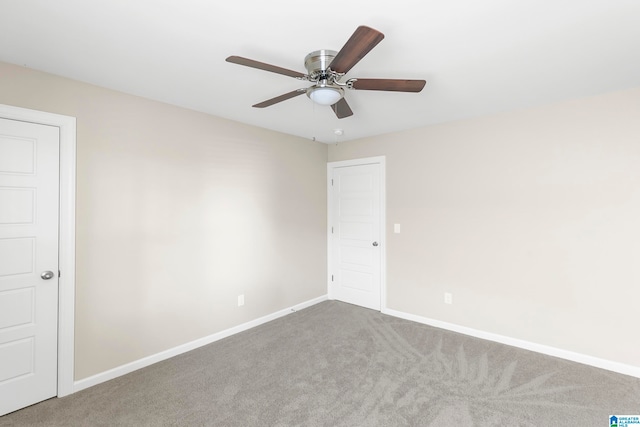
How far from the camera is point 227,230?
3.35 meters

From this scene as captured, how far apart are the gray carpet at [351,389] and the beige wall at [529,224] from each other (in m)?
0.38

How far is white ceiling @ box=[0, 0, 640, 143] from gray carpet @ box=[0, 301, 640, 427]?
243 cm

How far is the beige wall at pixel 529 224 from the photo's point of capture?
256 cm

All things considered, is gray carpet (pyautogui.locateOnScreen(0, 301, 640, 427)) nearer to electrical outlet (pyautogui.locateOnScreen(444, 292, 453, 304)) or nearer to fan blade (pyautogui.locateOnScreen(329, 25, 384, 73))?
electrical outlet (pyautogui.locateOnScreen(444, 292, 453, 304))

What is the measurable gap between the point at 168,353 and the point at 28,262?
1.38 metres

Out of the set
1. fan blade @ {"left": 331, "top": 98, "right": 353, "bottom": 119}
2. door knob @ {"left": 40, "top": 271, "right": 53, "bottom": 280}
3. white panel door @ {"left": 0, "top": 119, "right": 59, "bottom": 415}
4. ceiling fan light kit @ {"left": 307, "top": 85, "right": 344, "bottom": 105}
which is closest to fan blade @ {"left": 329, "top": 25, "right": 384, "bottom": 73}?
ceiling fan light kit @ {"left": 307, "top": 85, "right": 344, "bottom": 105}

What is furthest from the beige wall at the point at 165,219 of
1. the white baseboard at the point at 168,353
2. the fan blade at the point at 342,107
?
the fan blade at the point at 342,107

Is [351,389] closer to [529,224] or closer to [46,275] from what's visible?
[529,224]

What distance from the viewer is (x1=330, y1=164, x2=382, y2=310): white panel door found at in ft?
13.5

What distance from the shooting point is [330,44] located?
1815mm

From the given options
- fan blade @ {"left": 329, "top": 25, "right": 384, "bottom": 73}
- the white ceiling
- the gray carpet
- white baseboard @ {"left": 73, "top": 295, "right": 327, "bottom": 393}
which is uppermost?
the white ceiling

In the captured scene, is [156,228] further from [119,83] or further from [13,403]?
[13,403]

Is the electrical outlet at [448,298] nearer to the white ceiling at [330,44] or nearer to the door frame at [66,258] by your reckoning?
the white ceiling at [330,44]

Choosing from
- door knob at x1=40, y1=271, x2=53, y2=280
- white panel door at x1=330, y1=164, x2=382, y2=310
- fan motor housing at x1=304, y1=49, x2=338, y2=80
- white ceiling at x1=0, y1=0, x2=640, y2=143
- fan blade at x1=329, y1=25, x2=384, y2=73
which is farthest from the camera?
white panel door at x1=330, y1=164, x2=382, y2=310
